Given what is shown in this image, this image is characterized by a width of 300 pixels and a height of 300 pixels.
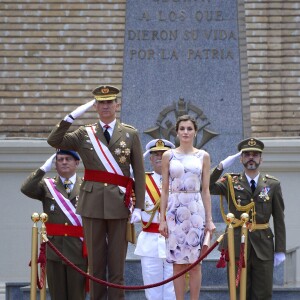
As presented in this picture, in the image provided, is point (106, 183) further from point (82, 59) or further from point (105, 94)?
point (82, 59)

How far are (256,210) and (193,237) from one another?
149cm

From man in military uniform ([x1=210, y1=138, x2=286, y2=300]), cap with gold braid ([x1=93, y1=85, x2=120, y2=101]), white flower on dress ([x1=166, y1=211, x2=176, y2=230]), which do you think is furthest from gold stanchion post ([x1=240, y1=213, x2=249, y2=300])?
cap with gold braid ([x1=93, y1=85, x2=120, y2=101])

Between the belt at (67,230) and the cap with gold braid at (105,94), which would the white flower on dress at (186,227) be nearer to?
the cap with gold braid at (105,94)

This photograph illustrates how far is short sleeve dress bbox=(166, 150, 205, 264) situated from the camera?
11039mm

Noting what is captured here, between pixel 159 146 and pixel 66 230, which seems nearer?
pixel 66 230

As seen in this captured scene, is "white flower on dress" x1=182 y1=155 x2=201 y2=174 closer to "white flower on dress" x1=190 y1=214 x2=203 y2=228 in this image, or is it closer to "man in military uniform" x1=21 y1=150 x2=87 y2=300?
"white flower on dress" x1=190 y1=214 x2=203 y2=228

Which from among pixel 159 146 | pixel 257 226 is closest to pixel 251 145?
pixel 257 226

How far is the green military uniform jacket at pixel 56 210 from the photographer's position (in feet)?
39.5

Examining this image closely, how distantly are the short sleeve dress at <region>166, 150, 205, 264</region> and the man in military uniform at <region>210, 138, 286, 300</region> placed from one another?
3.97ft

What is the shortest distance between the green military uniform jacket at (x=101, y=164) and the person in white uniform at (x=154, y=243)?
1.54 metres

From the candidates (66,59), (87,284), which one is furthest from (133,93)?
(66,59)

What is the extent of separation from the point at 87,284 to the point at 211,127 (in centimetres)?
315

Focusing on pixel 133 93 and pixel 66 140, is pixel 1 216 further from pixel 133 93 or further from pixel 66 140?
pixel 66 140

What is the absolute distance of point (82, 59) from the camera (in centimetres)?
1906
